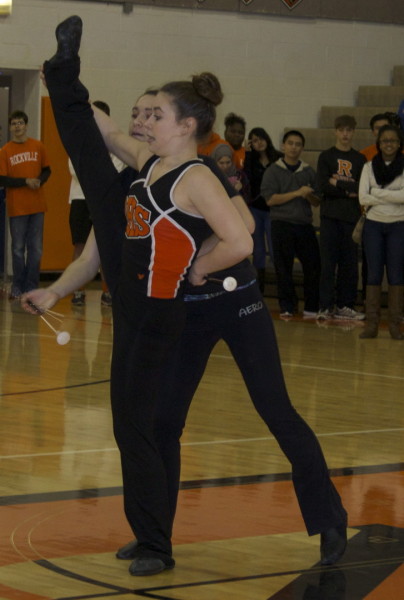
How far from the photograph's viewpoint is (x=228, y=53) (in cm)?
1460

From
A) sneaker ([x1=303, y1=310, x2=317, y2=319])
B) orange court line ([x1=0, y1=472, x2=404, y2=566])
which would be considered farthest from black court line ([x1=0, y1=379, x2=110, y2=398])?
sneaker ([x1=303, y1=310, x2=317, y2=319])

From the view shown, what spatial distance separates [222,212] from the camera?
3600mm

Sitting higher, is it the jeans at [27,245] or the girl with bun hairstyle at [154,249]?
the girl with bun hairstyle at [154,249]

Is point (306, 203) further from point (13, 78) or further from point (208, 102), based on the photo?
point (208, 102)

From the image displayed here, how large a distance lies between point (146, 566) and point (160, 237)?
99cm

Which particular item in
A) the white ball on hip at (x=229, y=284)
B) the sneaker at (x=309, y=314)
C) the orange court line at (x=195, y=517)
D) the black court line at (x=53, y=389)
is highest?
the white ball on hip at (x=229, y=284)

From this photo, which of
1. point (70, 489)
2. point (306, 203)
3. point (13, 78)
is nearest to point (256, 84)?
point (13, 78)

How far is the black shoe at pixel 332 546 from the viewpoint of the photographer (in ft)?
12.7

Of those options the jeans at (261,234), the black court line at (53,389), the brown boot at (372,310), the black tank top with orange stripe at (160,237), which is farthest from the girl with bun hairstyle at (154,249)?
the jeans at (261,234)

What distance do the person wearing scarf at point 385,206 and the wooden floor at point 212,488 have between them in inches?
54.9

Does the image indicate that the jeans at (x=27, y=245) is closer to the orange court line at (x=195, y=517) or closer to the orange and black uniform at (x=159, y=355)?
the orange court line at (x=195, y=517)

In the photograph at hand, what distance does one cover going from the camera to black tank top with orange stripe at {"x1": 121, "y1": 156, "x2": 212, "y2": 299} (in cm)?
363

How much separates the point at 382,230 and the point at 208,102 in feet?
20.4

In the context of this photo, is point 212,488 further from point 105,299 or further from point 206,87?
point 105,299
